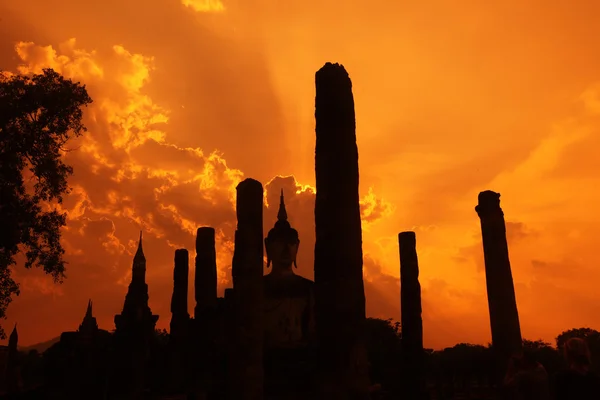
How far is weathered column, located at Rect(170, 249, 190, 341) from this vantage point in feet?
77.9

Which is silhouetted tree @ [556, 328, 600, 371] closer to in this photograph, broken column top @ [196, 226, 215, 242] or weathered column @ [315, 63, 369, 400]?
broken column top @ [196, 226, 215, 242]

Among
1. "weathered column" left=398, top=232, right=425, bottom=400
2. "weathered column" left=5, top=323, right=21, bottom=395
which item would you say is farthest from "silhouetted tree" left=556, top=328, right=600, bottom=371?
"weathered column" left=5, top=323, right=21, bottom=395

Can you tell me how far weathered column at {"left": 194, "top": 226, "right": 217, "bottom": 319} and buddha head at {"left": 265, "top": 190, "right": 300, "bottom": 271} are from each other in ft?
10.6

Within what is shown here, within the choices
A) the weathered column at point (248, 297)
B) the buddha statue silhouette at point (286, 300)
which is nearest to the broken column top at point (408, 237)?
the buddha statue silhouette at point (286, 300)

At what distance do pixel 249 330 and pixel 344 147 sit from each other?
616 centimetres

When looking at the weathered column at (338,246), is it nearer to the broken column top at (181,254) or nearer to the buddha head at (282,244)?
the buddha head at (282,244)

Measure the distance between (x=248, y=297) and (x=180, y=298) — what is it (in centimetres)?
952

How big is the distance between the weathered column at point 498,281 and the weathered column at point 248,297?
22.3ft

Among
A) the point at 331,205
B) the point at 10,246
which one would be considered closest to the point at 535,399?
the point at 331,205

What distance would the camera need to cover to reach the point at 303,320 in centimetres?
2183

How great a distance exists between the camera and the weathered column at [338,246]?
1036 cm

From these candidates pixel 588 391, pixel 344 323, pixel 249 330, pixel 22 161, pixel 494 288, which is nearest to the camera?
pixel 588 391

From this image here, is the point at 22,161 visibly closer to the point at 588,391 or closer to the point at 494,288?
the point at 494,288

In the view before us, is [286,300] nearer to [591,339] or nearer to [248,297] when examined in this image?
[248,297]
